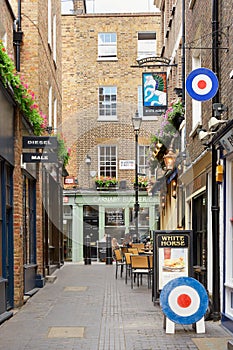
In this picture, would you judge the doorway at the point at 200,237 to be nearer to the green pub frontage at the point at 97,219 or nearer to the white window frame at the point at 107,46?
the green pub frontage at the point at 97,219

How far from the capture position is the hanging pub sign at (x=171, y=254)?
1209 centimetres

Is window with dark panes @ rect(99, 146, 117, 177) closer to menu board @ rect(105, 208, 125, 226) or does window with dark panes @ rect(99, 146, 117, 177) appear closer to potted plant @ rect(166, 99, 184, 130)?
menu board @ rect(105, 208, 125, 226)

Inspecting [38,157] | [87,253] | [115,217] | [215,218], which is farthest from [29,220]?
[115,217]

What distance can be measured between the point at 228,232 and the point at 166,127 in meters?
9.63

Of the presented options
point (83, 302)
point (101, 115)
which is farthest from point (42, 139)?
point (101, 115)

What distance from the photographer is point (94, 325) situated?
11031mm

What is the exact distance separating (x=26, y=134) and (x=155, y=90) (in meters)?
4.35

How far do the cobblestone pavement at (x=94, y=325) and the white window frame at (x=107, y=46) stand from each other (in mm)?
19937

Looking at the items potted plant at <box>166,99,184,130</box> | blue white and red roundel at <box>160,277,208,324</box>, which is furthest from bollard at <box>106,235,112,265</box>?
blue white and red roundel at <box>160,277,208,324</box>

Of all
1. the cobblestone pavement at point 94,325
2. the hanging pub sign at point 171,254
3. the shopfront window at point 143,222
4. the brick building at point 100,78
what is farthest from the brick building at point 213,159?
the brick building at point 100,78

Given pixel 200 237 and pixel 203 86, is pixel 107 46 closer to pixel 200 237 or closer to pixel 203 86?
pixel 200 237

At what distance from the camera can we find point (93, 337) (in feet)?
32.4

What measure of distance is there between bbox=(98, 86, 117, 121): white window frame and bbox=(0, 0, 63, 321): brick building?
465 centimetres

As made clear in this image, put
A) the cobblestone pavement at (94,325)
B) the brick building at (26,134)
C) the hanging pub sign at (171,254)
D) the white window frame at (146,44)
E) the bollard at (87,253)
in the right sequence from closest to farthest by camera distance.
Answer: the cobblestone pavement at (94,325) < the hanging pub sign at (171,254) < the brick building at (26,134) < the bollard at (87,253) < the white window frame at (146,44)
